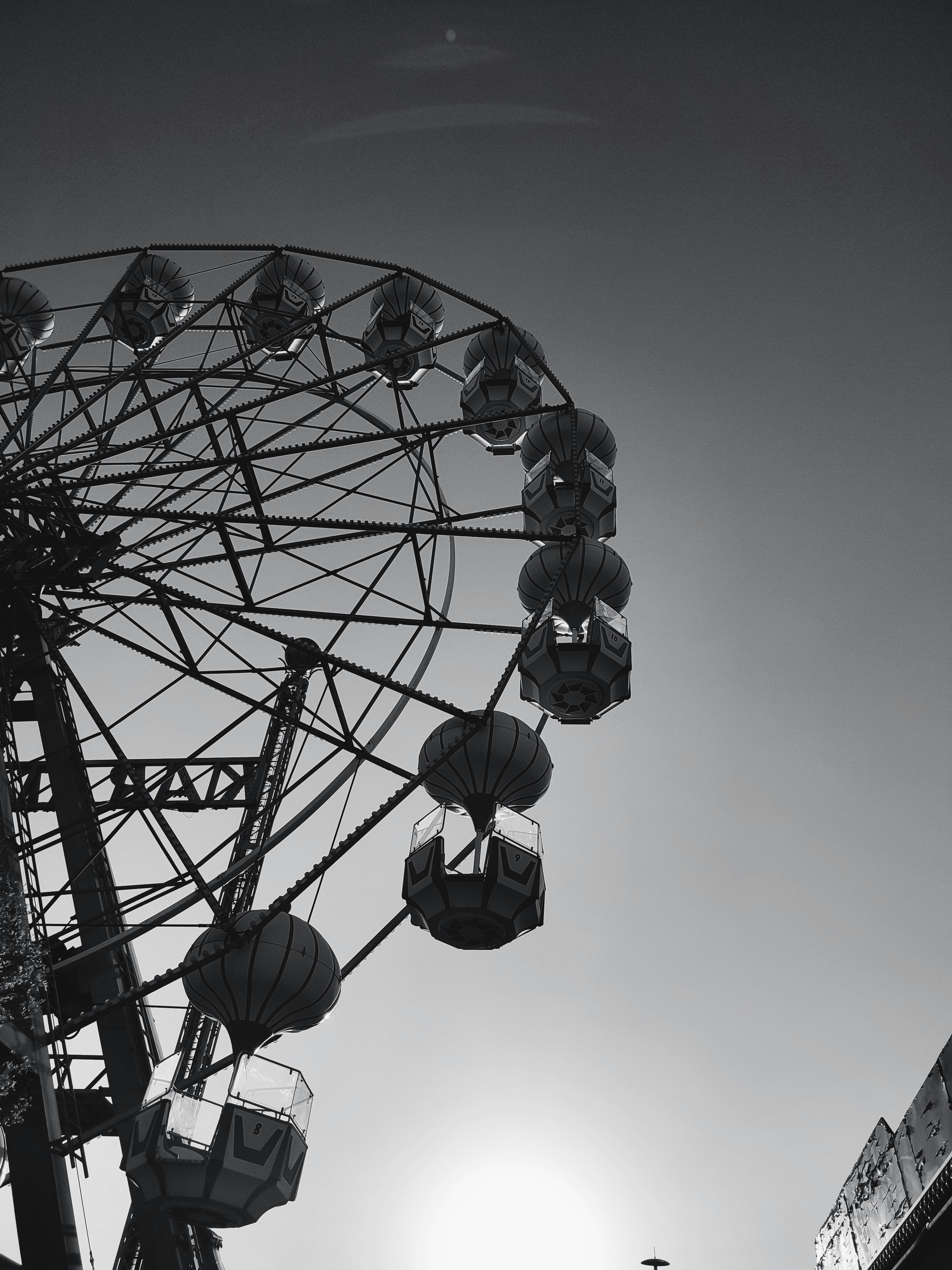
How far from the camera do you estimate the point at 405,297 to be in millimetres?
14227

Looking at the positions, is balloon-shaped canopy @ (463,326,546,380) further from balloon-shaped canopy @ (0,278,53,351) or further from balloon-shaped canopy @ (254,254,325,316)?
balloon-shaped canopy @ (0,278,53,351)

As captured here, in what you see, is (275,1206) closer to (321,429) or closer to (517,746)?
(517,746)

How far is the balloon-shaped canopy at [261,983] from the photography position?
757 cm

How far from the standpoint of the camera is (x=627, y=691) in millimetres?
10828

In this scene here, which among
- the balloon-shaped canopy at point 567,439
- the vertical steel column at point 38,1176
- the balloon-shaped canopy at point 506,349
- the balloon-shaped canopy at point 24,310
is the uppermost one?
the balloon-shaped canopy at point 24,310

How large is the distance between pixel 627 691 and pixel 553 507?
8.38ft

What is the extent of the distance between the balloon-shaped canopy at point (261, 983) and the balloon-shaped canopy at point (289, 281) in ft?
31.7

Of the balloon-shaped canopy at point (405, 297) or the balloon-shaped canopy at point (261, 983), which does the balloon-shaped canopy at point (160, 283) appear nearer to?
the balloon-shaped canopy at point (405, 297)

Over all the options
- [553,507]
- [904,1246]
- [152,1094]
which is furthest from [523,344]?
[904,1246]

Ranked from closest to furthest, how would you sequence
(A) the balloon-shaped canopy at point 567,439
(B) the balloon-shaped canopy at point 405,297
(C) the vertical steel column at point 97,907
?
(C) the vertical steel column at point 97,907 → (A) the balloon-shaped canopy at point 567,439 → (B) the balloon-shaped canopy at point 405,297

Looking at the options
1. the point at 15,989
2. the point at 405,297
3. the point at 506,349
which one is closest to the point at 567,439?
the point at 506,349

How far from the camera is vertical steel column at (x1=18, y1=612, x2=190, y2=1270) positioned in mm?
8055

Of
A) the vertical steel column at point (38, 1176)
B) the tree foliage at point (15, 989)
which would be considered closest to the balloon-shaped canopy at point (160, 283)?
the tree foliage at point (15, 989)

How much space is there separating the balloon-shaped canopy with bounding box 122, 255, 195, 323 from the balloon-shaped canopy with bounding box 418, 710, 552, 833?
7.75 m
